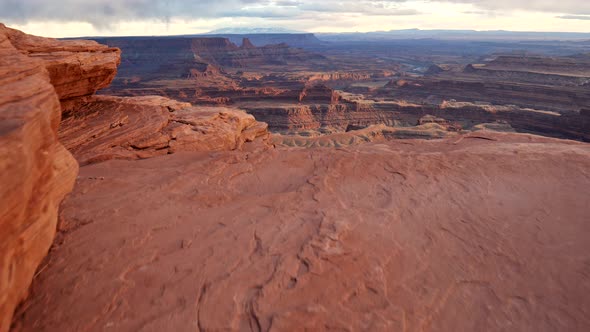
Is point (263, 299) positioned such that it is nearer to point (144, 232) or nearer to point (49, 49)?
point (144, 232)

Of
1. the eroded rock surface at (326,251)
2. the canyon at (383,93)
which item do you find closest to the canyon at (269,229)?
the eroded rock surface at (326,251)

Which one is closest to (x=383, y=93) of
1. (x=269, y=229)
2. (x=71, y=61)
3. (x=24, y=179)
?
(x=71, y=61)

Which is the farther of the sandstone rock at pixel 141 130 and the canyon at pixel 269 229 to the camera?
the sandstone rock at pixel 141 130

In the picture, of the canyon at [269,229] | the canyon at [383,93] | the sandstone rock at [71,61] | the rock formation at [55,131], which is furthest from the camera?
the canyon at [383,93]

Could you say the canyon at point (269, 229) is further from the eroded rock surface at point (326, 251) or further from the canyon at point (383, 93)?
the canyon at point (383, 93)

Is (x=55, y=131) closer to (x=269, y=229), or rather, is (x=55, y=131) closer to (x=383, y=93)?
(x=269, y=229)

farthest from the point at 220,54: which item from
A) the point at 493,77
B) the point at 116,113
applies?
the point at 116,113

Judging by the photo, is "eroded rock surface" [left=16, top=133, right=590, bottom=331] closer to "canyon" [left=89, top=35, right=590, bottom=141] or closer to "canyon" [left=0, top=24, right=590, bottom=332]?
"canyon" [left=0, top=24, right=590, bottom=332]

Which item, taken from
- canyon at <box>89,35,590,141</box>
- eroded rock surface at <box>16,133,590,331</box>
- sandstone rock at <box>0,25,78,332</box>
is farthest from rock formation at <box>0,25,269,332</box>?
canyon at <box>89,35,590,141</box>
